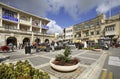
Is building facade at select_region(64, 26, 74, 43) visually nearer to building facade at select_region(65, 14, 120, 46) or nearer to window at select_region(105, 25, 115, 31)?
building facade at select_region(65, 14, 120, 46)

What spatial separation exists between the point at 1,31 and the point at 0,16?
16.8 ft

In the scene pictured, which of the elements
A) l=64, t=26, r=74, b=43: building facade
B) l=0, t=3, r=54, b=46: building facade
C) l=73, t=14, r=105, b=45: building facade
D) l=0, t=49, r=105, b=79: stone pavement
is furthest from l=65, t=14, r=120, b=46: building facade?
l=0, t=49, r=105, b=79: stone pavement

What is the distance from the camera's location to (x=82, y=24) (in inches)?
1873

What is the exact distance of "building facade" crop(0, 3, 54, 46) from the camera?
24.2 meters

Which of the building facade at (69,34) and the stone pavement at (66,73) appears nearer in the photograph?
the stone pavement at (66,73)

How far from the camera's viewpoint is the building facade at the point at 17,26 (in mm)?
24156

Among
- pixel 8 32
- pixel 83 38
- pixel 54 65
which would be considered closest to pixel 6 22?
pixel 8 32

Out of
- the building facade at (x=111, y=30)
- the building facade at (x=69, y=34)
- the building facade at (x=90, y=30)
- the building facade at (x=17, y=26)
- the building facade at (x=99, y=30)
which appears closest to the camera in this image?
the building facade at (x=17, y=26)

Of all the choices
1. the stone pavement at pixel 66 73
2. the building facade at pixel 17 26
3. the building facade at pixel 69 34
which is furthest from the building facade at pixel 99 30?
the stone pavement at pixel 66 73

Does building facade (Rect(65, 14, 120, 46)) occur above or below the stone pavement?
above

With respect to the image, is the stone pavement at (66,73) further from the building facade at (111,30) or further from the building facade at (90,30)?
the building facade at (90,30)

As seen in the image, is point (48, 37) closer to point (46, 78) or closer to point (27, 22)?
point (27, 22)

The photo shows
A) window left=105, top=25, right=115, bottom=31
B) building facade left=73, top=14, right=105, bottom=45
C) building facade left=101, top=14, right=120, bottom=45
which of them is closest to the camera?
building facade left=101, top=14, right=120, bottom=45

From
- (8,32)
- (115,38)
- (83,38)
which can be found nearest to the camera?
(8,32)
